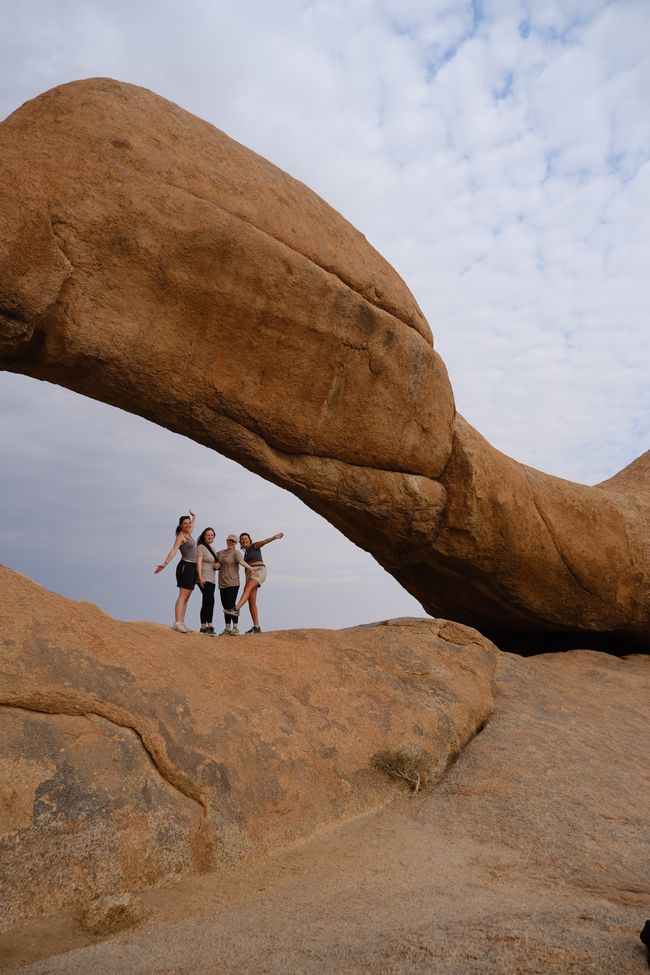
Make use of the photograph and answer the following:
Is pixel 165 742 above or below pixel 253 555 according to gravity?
below

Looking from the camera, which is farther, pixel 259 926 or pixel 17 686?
pixel 17 686

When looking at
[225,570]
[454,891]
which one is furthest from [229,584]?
[454,891]

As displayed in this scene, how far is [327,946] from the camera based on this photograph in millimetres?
3170

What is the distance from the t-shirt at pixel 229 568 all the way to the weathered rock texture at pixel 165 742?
8.54 ft

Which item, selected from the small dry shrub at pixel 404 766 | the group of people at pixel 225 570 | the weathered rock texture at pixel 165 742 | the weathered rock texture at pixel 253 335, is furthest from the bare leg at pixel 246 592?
the small dry shrub at pixel 404 766

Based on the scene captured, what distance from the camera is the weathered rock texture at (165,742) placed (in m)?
3.90

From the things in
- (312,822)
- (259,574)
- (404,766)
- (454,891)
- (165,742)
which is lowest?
(312,822)

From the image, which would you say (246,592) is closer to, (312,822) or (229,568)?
(229,568)

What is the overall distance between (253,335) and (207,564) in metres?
3.19

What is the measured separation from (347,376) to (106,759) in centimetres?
445

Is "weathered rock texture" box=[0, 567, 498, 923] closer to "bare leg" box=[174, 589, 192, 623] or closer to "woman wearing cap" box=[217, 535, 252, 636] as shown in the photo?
"bare leg" box=[174, 589, 192, 623]

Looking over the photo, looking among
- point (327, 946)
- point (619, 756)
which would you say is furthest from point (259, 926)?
point (619, 756)

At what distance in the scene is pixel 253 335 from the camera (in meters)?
6.85

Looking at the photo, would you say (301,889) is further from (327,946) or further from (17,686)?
(17,686)
